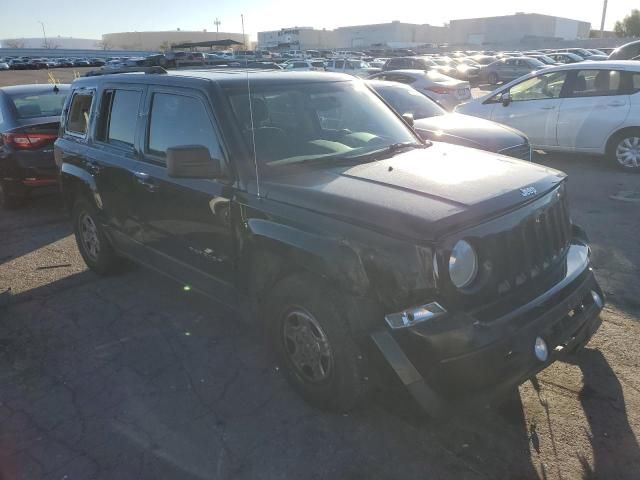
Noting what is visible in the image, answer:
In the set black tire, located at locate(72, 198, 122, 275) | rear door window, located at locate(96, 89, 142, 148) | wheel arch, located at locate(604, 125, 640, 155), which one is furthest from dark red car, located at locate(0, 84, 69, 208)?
wheel arch, located at locate(604, 125, 640, 155)

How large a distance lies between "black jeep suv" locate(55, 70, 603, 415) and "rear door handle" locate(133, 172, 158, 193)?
18mm

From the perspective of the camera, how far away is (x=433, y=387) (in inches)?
95.7

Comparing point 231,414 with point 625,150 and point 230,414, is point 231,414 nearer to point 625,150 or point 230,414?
point 230,414

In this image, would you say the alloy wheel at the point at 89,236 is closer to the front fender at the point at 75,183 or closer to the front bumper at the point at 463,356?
the front fender at the point at 75,183

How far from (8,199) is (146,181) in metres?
5.12

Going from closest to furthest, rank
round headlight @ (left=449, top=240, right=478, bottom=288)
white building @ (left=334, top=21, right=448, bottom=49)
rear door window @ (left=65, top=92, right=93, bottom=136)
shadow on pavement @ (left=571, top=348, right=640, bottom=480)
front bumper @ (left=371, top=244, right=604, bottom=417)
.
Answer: front bumper @ (left=371, top=244, right=604, bottom=417), round headlight @ (left=449, top=240, right=478, bottom=288), shadow on pavement @ (left=571, top=348, right=640, bottom=480), rear door window @ (left=65, top=92, right=93, bottom=136), white building @ (left=334, top=21, right=448, bottom=49)

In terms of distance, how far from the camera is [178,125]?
3.72m

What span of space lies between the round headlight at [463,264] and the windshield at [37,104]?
718cm

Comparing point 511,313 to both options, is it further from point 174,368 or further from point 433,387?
point 174,368

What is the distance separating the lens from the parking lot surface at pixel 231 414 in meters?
2.70

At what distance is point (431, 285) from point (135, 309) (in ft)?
9.99

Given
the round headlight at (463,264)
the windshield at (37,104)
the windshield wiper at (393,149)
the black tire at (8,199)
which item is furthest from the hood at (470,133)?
the black tire at (8,199)

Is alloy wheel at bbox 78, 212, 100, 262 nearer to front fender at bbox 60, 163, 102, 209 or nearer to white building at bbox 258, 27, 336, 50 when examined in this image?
front fender at bbox 60, 163, 102, 209

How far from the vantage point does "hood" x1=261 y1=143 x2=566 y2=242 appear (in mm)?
2494
